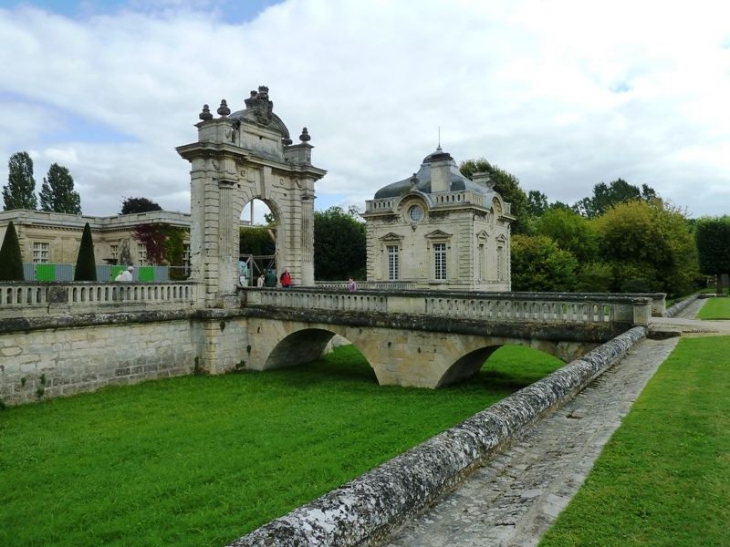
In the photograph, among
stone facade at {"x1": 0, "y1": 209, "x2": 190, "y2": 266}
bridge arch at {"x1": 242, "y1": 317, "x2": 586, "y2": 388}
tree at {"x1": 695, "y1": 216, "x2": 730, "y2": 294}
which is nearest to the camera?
bridge arch at {"x1": 242, "y1": 317, "x2": 586, "y2": 388}

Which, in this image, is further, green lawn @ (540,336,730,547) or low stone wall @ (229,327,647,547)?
green lawn @ (540,336,730,547)

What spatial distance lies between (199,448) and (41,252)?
94.2 ft

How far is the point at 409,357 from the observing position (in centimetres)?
1382

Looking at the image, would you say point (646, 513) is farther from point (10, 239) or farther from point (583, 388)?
point (10, 239)

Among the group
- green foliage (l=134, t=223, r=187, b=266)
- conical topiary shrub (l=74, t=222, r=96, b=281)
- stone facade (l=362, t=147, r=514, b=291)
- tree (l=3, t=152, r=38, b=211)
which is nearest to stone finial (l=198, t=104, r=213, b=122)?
conical topiary shrub (l=74, t=222, r=96, b=281)

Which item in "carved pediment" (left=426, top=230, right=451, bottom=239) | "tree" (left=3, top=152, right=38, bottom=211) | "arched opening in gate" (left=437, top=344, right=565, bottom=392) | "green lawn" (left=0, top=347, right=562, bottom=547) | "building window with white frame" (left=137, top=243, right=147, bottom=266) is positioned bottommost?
"green lawn" (left=0, top=347, right=562, bottom=547)

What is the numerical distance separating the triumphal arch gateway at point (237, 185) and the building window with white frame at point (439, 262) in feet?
34.6

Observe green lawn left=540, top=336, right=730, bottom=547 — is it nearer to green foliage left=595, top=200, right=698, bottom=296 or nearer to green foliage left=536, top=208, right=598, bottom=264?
green foliage left=595, top=200, right=698, bottom=296

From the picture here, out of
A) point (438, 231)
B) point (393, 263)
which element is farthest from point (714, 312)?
point (393, 263)

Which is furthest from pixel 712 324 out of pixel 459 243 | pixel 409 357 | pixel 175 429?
pixel 459 243

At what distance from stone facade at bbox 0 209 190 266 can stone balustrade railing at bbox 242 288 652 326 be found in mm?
19674

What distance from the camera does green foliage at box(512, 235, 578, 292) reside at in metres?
33.0

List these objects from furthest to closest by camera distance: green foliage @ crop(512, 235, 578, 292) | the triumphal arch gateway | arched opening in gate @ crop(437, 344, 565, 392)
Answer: green foliage @ crop(512, 235, 578, 292), the triumphal arch gateway, arched opening in gate @ crop(437, 344, 565, 392)

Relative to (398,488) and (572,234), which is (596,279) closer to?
(572,234)
